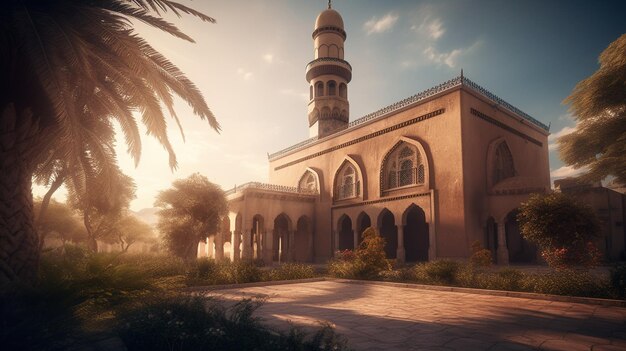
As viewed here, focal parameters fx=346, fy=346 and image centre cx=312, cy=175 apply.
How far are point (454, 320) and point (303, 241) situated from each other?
A: 21219 millimetres

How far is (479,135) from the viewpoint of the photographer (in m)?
17.7

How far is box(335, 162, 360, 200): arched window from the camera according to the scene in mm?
22966

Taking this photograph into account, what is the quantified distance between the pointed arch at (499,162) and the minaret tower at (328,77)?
12.9 metres

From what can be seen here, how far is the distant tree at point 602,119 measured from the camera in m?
12.6

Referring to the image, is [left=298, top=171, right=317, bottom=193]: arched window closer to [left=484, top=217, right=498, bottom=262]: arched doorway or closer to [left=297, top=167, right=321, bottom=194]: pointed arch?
[left=297, top=167, right=321, bottom=194]: pointed arch

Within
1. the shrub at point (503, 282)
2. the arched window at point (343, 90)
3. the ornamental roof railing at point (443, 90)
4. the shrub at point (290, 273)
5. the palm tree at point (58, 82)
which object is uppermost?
the arched window at point (343, 90)

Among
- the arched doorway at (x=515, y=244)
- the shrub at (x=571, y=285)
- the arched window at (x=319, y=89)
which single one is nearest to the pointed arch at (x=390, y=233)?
the arched doorway at (x=515, y=244)

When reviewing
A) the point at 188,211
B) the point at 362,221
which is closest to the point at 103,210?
the point at 188,211

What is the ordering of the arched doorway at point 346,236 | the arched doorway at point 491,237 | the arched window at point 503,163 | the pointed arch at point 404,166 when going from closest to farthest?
the arched doorway at point 491,237, the pointed arch at point 404,166, the arched window at point 503,163, the arched doorway at point 346,236

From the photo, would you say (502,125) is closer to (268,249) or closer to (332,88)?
(332,88)

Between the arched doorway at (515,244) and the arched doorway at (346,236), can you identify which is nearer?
the arched doorway at (515,244)

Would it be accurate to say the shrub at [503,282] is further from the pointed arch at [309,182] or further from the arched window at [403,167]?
the pointed arch at [309,182]

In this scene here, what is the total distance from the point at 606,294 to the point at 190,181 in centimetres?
1766

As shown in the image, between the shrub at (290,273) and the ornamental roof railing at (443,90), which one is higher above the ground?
the ornamental roof railing at (443,90)
